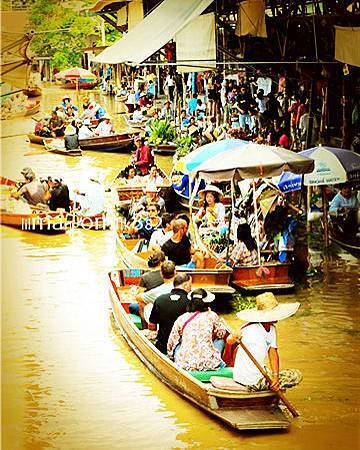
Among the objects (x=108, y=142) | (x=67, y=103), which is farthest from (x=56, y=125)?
(x=108, y=142)

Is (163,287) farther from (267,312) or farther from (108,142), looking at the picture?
(108,142)

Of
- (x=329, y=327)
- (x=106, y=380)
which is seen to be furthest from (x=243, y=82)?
(x=106, y=380)

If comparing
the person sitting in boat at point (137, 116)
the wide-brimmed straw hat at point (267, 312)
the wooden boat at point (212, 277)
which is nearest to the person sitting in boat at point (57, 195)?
the wooden boat at point (212, 277)

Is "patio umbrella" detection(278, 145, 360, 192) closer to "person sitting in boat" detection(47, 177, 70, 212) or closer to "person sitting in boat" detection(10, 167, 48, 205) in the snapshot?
"person sitting in boat" detection(47, 177, 70, 212)

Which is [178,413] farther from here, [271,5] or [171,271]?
[271,5]

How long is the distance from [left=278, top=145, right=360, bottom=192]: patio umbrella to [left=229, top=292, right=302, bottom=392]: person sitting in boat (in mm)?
3342

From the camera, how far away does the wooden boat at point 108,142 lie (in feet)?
50.1

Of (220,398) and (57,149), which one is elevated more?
(57,149)

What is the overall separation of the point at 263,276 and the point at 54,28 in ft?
8.91

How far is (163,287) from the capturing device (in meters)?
6.32

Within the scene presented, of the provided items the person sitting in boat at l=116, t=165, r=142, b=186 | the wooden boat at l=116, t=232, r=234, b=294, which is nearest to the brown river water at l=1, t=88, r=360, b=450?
the wooden boat at l=116, t=232, r=234, b=294

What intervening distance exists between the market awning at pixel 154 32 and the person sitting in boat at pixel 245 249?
5.96 ft

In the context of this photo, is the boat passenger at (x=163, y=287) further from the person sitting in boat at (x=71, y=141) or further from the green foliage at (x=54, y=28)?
the person sitting in boat at (x=71, y=141)

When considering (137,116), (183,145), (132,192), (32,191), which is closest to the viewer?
(32,191)
